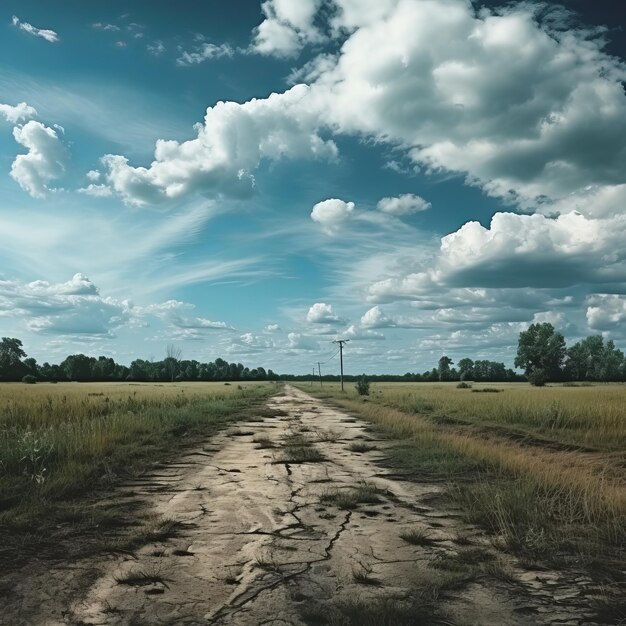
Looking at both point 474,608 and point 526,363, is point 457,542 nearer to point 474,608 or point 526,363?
point 474,608

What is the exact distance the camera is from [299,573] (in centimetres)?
422

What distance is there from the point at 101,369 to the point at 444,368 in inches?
3903

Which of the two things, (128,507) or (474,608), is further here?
(128,507)

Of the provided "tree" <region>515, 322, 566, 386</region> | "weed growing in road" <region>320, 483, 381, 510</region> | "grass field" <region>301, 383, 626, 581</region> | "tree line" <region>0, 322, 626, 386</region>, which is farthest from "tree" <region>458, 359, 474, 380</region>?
"weed growing in road" <region>320, 483, 381, 510</region>

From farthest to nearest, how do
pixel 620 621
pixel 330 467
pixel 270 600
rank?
pixel 330 467 → pixel 270 600 → pixel 620 621

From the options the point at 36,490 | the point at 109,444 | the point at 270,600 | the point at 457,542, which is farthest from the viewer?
the point at 109,444

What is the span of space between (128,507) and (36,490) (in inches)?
56.8

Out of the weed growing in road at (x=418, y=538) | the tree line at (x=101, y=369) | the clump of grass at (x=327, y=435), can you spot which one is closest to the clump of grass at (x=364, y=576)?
the weed growing in road at (x=418, y=538)

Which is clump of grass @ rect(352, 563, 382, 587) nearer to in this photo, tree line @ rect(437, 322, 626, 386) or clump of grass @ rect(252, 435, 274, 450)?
clump of grass @ rect(252, 435, 274, 450)

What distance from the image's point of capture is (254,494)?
7207 mm

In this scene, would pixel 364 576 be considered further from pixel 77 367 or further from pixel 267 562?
pixel 77 367

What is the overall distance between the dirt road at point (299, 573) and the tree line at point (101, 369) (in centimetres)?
8564

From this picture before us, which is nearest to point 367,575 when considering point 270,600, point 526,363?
point 270,600

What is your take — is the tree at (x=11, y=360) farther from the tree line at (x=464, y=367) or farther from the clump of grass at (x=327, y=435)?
the clump of grass at (x=327, y=435)
